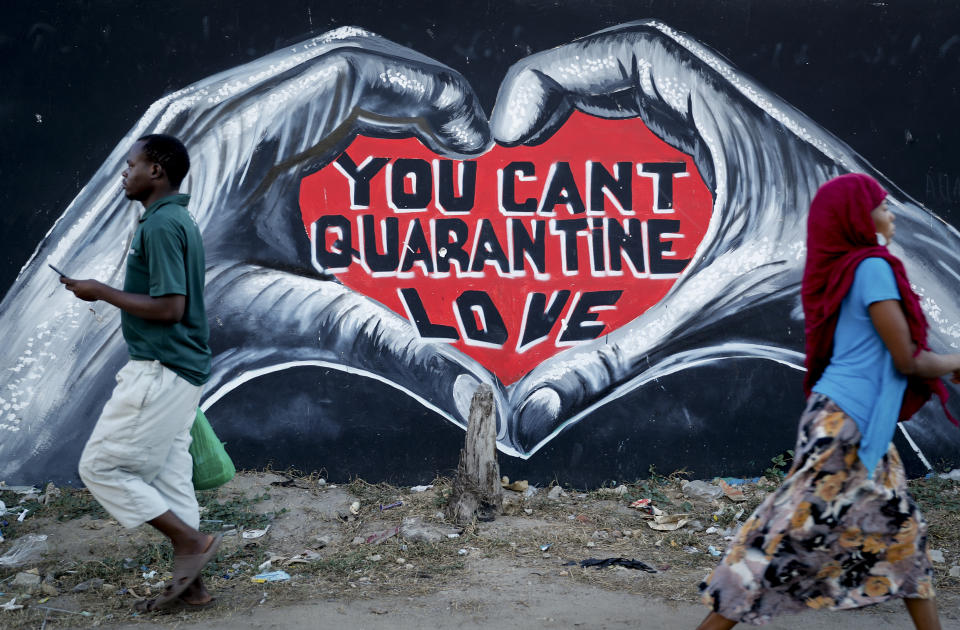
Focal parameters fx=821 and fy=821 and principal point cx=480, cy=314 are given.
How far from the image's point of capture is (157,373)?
2.92 meters

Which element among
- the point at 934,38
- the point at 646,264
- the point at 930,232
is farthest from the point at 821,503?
the point at 934,38

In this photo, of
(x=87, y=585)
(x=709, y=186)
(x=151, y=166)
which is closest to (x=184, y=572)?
(x=87, y=585)

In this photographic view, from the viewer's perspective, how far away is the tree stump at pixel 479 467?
418cm

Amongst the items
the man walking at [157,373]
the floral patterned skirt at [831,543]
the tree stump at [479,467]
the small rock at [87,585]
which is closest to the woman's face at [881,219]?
the floral patterned skirt at [831,543]

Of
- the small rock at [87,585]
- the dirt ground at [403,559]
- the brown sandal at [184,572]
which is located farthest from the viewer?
the small rock at [87,585]

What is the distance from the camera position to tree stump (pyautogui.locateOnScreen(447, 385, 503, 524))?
418 cm

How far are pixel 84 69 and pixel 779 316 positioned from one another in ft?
13.8

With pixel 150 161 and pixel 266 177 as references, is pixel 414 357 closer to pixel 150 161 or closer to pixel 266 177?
pixel 266 177

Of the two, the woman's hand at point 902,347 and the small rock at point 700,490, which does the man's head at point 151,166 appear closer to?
the woman's hand at point 902,347

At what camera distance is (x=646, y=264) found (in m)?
4.74

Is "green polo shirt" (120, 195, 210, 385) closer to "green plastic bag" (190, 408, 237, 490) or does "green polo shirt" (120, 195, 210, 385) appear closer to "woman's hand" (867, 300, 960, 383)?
"green plastic bag" (190, 408, 237, 490)

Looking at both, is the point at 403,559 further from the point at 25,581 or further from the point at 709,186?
the point at 709,186

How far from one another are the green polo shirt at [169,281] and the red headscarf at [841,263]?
211 cm

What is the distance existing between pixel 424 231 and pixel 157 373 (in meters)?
2.07
